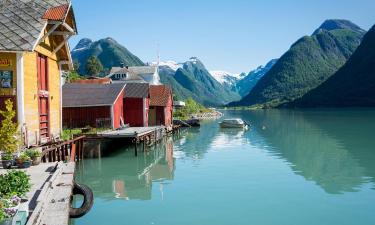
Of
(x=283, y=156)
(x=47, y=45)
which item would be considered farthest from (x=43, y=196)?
(x=283, y=156)

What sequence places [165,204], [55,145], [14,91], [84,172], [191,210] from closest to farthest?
[191,210], [165,204], [14,91], [55,145], [84,172]

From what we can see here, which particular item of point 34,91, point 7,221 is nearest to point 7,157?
point 34,91

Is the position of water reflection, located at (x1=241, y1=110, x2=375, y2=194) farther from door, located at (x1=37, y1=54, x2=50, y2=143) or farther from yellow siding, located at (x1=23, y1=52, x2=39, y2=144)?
door, located at (x1=37, y1=54, x2=50, y2=143)

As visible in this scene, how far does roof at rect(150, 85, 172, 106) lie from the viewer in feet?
216

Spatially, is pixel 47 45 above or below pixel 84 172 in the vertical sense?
above

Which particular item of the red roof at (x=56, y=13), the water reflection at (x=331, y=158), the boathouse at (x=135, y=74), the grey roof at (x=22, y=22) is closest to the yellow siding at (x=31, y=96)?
the grey roof at (x=22, y=22)

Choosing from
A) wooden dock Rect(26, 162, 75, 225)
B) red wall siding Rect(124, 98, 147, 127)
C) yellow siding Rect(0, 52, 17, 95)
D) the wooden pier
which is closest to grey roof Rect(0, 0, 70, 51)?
yellow siding Rect(0, 52, 17, 95)

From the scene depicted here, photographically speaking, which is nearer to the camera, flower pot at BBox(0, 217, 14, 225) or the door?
flower pot at BBox(0, 217, 14, 225)

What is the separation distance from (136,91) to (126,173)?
2520 cm

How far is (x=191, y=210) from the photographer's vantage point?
67.9 feet

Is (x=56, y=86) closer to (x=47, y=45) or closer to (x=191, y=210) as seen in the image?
(x=47, y=45)

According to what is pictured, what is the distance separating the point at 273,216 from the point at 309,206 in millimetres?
2848

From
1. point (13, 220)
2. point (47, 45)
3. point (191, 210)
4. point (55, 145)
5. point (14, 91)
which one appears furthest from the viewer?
point (47, 45)

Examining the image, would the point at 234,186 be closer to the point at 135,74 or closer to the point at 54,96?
the point at 54,96
